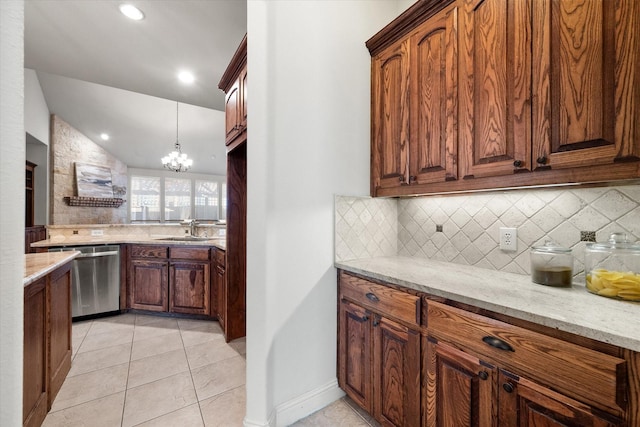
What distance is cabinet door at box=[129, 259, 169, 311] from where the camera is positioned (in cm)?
320

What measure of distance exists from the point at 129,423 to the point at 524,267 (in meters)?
2.37

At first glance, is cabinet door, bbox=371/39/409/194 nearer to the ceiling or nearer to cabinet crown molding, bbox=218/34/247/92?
cabinet crown molding, bbox=218/34/247/92

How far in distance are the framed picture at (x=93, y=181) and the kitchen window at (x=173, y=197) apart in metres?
1.12

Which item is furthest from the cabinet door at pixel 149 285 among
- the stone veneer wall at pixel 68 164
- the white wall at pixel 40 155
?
the stone veneer wall at pixel 68 164

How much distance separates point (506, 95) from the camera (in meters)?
1.22

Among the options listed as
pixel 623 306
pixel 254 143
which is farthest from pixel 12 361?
pixel 623 306

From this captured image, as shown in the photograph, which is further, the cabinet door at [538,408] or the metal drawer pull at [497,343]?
the metal drawer pull at [497,343]

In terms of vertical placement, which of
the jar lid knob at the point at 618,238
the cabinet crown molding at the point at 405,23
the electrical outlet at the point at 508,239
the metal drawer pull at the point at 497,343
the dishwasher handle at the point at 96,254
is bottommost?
the dishwasher handle at the point at 96,254

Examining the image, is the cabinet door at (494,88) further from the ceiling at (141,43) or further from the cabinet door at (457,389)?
the ceiling at (141,43)

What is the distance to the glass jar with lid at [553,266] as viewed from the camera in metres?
1.15

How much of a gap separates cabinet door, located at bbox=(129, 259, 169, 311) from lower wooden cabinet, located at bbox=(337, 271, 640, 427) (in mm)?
2479

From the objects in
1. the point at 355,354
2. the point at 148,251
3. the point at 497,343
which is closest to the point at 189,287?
the point at 148,251

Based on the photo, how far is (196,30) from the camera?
226 centimetres

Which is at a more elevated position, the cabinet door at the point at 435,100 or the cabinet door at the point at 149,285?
the cabinet door at the point at 435,100
